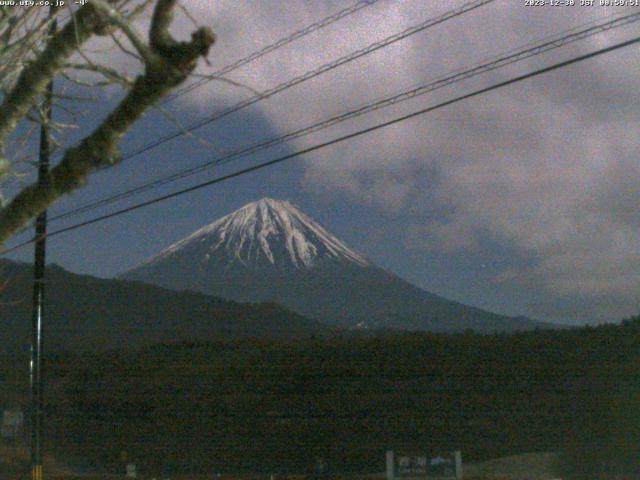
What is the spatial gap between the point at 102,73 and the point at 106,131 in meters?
1.17

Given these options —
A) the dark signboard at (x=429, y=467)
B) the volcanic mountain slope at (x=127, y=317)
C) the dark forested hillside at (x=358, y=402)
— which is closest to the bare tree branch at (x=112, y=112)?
the dark signboard at (x=429, y=467)

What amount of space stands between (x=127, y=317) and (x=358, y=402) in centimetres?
2410

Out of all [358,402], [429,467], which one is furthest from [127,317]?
[429,467]

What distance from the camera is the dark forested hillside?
881 inches

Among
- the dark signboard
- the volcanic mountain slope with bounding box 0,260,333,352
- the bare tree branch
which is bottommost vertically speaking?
the dark signboard

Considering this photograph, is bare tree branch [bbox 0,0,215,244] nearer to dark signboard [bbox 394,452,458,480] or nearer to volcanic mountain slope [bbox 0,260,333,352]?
dark signboard [bbox 394,452,458,480]

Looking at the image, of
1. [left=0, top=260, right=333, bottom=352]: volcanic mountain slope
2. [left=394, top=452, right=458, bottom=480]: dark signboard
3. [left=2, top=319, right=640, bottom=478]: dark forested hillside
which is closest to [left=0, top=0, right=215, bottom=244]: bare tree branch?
[left=394, top=452, right=458, bottom=480]: dark signboard

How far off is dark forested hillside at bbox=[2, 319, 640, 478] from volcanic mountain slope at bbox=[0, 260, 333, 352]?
369 inches

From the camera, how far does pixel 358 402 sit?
25.8m

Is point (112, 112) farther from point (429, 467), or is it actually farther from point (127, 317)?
point (127, 317)

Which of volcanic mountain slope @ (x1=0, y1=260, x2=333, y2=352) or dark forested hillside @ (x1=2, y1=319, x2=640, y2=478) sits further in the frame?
volcanic mountain slope @ (x1=0, y1=260, x2=333, y2=352)

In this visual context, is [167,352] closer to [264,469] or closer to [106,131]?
[264,469]

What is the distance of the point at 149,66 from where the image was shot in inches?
135

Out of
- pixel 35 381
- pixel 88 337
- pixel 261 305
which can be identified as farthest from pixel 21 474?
pixel 261 305
